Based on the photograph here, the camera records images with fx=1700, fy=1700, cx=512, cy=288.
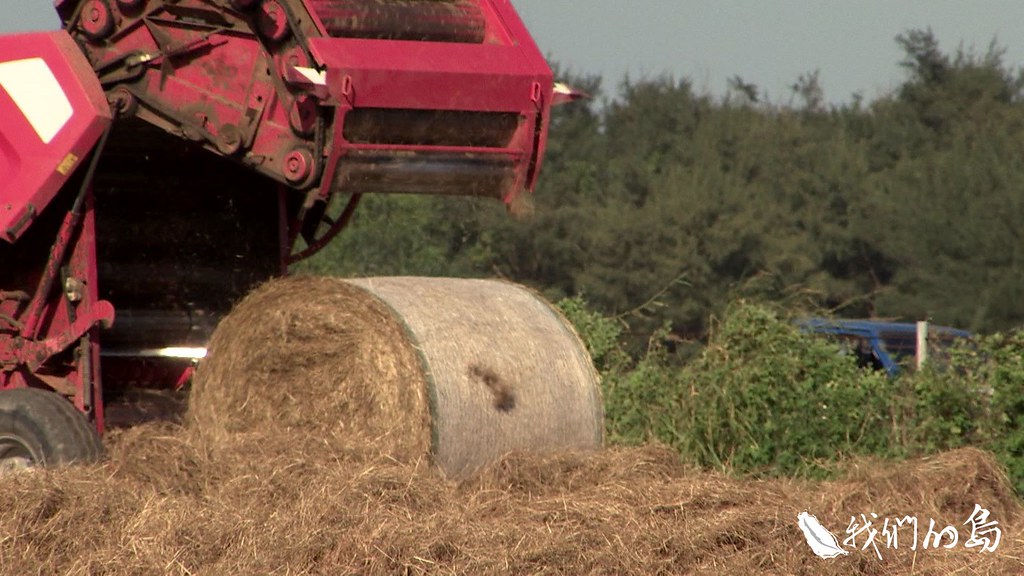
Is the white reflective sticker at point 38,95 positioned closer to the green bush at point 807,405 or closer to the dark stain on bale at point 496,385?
the dark stain on bale at point 496,385

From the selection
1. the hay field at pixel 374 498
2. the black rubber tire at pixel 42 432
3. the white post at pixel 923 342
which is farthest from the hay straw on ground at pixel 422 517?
the white post at pixel 923 342

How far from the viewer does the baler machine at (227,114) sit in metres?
7.12

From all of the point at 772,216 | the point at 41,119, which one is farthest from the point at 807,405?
the point at 772,216

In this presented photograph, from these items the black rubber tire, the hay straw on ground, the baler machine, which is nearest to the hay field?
the hay straw on ground

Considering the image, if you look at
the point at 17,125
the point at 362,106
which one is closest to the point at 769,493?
the point at 362,106

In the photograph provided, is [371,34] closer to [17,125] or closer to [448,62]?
[448,62]

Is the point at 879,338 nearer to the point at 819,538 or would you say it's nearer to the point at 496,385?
the point at 496,385

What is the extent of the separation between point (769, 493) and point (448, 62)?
7.59 ft

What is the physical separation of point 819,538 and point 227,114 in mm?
3207

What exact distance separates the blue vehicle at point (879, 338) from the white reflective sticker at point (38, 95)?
4741 millimetres

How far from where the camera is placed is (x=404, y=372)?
23.7ft

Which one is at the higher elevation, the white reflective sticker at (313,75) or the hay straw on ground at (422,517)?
the white reflective sticker at (313,75)

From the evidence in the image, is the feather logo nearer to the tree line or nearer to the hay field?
the hay field

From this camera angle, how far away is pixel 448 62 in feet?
23.9
